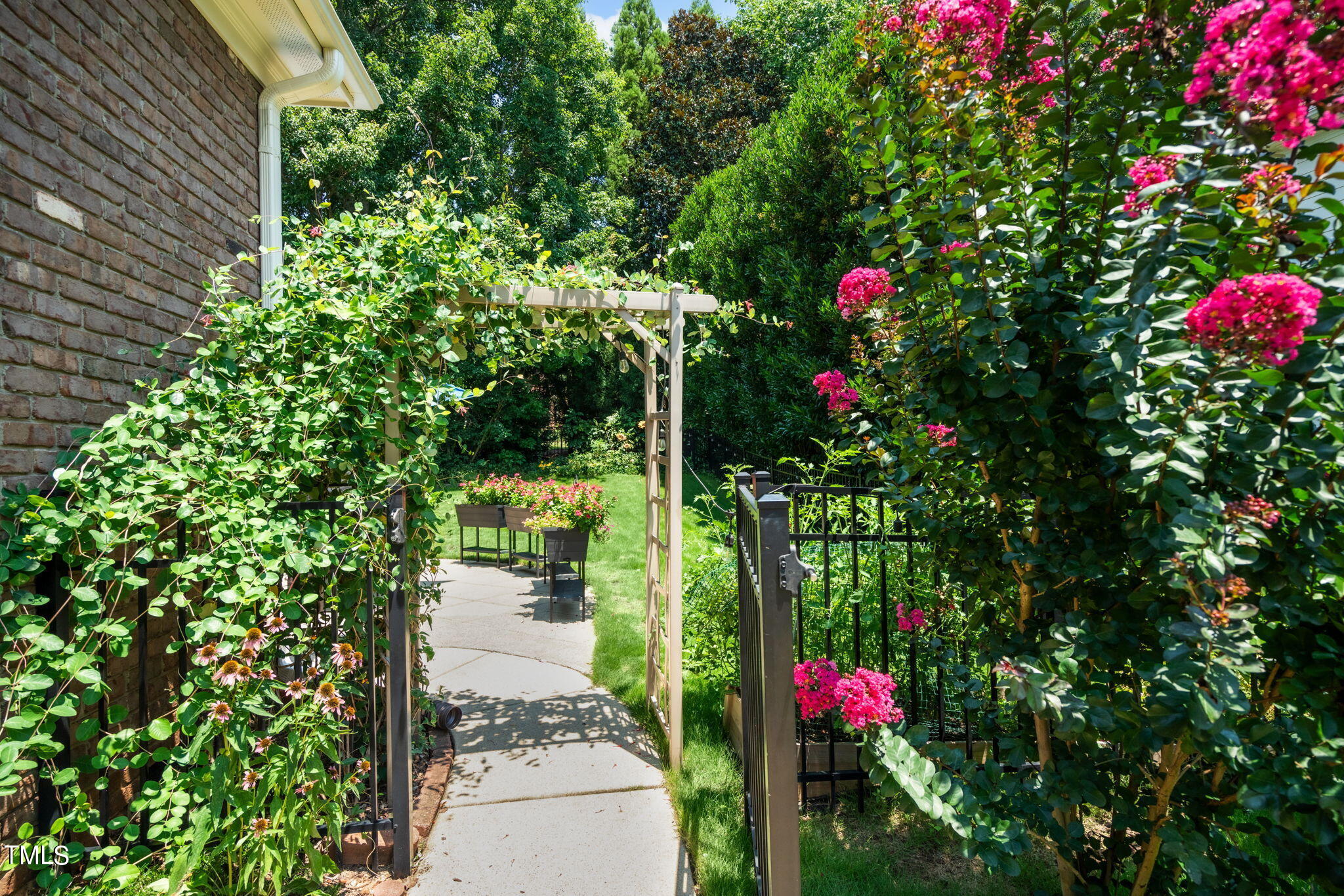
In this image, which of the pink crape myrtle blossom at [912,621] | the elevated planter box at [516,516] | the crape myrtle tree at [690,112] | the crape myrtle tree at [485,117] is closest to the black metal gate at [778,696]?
the pink crape myrtle blossom at [912,621]

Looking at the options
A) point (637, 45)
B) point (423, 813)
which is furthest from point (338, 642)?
point (637, 45)

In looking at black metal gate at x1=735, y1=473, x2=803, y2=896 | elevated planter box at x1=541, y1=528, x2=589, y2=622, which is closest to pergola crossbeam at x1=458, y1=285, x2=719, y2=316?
black metal gate at x1=735, y1=473, x2=803, y2=896

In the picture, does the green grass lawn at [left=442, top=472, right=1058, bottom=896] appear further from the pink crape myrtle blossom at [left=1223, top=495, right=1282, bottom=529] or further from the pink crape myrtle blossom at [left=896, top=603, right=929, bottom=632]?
the pink crape myrtle blossom at [left=1223, top=495, right=1282, bottom=529]

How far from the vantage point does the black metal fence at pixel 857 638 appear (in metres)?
1.87

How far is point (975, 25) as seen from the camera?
154 cm

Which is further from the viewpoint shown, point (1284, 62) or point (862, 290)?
point (862, 290)

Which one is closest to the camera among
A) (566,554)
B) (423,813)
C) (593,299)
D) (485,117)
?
(423,813)

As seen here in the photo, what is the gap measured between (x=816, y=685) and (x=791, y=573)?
1163 mm

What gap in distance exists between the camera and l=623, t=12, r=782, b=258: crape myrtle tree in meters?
18.3

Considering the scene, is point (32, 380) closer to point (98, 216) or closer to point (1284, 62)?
point (98, 216)

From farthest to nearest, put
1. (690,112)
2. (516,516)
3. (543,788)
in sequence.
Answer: (690,112)
(516,516)
(543,788)

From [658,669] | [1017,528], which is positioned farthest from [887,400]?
[658,669]

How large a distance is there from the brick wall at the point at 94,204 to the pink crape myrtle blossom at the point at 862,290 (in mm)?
2591

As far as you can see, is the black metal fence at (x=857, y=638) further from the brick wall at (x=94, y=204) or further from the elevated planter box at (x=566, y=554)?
the elevated planter box at (x=566, y=554)
